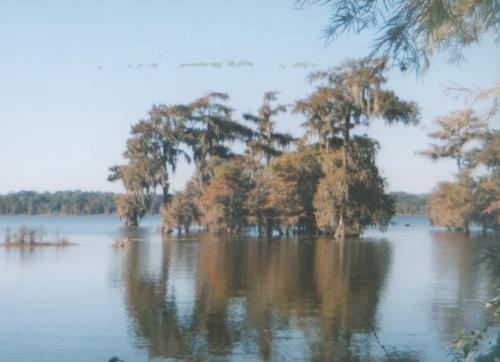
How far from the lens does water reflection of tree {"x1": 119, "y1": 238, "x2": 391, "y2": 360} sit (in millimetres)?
8977

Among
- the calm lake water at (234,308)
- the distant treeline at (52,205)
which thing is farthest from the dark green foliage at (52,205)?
the calm lake water at (234,308)

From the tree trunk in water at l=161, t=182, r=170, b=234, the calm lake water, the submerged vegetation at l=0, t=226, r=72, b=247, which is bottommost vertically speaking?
the calm lake water

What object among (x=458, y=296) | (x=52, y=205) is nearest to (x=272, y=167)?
(x=458, y=296)

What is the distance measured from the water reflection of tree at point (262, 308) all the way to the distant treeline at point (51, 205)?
97392 millimetres

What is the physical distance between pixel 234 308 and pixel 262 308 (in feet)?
1.70

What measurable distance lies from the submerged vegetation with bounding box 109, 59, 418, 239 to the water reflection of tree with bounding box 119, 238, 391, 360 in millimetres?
14056

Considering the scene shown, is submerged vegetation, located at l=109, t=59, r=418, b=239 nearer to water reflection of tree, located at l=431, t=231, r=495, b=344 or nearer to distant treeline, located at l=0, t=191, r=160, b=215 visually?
water reflection of tree, located at l=431, t=231, r=495, b=344

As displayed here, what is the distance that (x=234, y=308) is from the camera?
12.1 metres

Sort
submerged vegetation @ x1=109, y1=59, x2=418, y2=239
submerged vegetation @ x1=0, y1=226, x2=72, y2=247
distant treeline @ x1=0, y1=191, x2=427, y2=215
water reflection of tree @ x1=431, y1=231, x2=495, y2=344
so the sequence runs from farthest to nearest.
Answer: distant treeline @ x1=0, y1=191, x2=427, y2=215 → submerged vegetation @ x1=109, y1=59, x2=418, y2=239 → submerged vegetation @ x1=0, y1=226, x2=72, y2=247 → water reflection of tree @ x1=431, y1=231, x2=495, y2=344

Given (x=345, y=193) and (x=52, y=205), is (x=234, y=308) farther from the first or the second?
(x=52, y=205)

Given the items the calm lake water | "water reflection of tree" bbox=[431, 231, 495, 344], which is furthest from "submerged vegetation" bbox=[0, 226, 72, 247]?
"water reflection of tree" bbox=[431, 231, 495, 344]

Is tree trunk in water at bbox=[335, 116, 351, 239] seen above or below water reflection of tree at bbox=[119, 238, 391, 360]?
above

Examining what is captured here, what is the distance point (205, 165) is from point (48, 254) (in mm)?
21049

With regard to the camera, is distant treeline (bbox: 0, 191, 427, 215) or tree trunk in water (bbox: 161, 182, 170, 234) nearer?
tree trunk in water (bbox: 161, 182, 170, 234)
